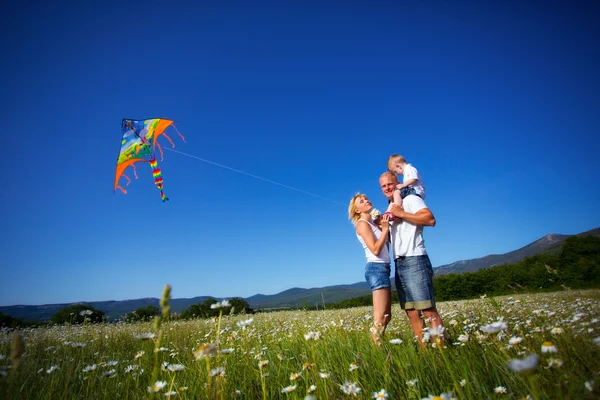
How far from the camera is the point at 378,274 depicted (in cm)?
368

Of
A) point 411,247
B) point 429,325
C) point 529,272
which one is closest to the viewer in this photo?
point 429,325

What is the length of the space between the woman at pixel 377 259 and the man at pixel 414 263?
0.16 m

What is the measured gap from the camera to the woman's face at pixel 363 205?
4.05 metres

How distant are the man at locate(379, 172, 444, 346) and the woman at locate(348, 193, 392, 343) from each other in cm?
16

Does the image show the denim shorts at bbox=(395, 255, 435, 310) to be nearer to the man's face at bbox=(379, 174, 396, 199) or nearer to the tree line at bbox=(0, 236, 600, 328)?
the man's face at bbox=(379, 174, 396, 199)

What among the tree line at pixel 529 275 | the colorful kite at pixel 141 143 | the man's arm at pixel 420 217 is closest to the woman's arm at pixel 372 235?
the man's arm at pixel 420 217

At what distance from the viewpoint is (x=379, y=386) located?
2.22 m

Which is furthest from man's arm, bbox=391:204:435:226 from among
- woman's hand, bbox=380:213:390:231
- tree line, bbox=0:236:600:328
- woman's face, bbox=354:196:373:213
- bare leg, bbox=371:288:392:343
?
tree line, bbox=0:236:600:328

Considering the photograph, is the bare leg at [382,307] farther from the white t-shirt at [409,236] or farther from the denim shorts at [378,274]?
the white t-shirt at [409,236]

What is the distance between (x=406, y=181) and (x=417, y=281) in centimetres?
136

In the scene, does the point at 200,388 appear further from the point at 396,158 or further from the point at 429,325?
the point at 396,158

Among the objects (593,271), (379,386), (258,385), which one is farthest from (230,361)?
(593,271)

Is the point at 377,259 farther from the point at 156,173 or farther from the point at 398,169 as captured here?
the point at 156,173

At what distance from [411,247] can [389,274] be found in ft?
1.94
